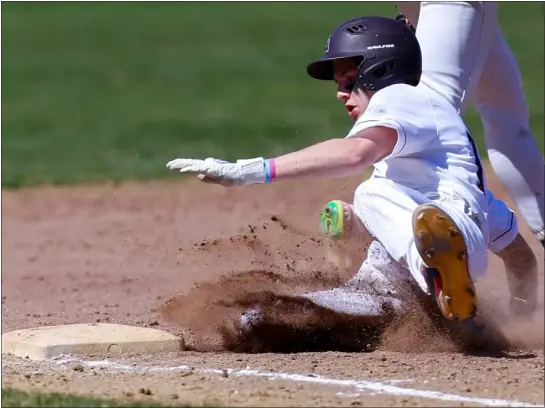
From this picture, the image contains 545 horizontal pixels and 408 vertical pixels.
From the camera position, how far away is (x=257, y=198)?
7.88 meters

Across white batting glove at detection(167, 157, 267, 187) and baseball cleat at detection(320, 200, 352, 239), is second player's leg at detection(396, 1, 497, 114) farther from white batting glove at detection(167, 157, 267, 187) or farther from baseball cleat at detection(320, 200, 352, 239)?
white batting glove at detection(167, 157, 267, 187)

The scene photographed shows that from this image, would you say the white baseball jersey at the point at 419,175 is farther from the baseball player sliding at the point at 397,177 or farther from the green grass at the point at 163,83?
the green grass at the point at 163,83

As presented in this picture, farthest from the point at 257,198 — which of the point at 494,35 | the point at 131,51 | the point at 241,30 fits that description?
the point at 241,30

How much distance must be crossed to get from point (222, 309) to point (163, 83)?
32.2ft

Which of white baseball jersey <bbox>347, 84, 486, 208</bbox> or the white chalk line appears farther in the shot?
white baseball jersey <bbox>347, 84, 486, 208</bbox>

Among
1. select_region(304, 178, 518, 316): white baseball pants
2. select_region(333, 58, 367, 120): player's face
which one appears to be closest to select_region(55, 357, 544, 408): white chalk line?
select_region(304, 178, 518, 316): white baseball pants

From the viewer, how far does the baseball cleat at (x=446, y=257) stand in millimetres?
3639

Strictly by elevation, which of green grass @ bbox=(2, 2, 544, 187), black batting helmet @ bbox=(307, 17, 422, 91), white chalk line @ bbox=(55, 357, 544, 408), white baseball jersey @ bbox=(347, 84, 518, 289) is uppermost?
black batting helmet @ bbox=(307, 17, 422, 91)

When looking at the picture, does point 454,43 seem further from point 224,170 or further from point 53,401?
point 53,401

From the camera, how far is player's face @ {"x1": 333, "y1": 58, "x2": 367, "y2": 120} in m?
4.19

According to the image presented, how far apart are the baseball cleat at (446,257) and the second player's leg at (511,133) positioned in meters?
1.34

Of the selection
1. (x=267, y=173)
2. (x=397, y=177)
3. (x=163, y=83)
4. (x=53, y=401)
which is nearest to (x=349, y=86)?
(x=397, y=177)

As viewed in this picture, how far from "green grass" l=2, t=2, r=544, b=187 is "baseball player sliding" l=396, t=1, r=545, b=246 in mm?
4218

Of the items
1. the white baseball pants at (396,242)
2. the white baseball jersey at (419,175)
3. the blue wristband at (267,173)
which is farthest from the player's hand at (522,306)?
the blue wristband at (267,173)
